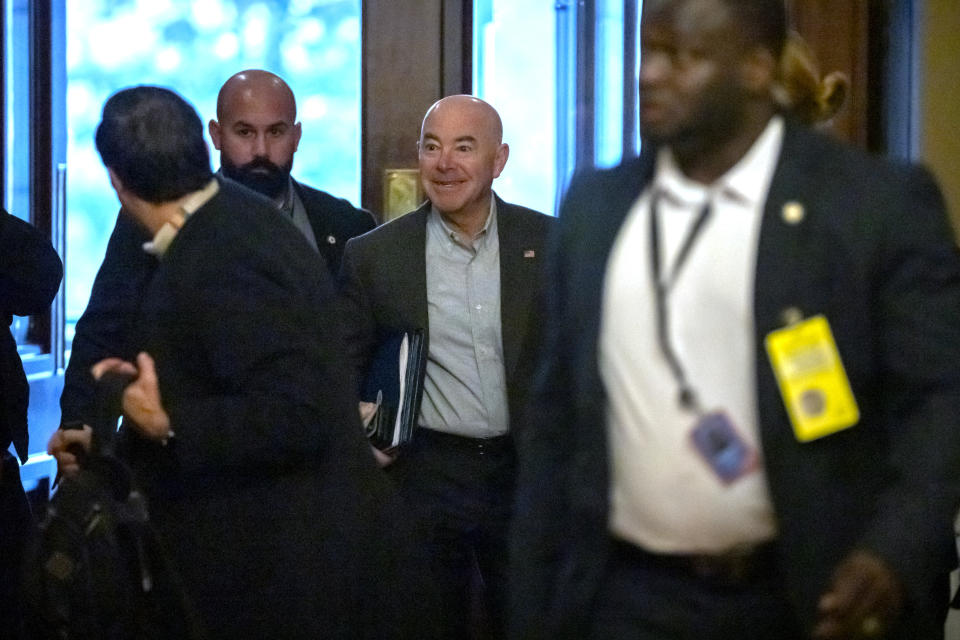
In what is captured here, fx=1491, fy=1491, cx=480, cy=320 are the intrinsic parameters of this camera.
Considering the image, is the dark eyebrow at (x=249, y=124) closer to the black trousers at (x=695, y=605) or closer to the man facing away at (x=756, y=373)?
the man facing away at (x=756, y=373)

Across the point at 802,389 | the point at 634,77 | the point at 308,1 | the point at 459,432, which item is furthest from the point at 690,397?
the point at 308,1

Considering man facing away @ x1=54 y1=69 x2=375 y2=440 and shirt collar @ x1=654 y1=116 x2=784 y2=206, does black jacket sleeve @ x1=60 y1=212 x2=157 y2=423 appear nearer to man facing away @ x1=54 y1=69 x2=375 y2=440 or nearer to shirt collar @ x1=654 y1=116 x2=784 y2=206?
man facing away @ x1=54 y1=69 x2=375 y2=440

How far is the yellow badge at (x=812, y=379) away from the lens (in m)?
1.69

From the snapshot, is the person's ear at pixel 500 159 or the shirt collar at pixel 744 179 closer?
the shirt collar at pixel 744 179

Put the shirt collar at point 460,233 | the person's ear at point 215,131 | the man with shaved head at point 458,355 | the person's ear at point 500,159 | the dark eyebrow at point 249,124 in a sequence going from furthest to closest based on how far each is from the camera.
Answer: the person's ear at point 215,131 → the dark eyebrow at point 249,124 → the person's ear at point 500,159 → the shirt collar at point 460,233 → the man with shaved head at point 458,355

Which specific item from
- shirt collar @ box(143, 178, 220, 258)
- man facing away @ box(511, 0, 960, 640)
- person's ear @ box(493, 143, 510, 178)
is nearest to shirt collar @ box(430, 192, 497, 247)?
person's ear @ box(493, 143, 510, 178)

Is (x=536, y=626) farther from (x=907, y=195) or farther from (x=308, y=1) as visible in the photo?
(x=308, y=1)

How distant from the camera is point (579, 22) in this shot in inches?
187

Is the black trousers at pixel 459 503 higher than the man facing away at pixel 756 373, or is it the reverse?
the man facing away at pixel 756 373

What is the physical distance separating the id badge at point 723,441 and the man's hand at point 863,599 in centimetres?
16

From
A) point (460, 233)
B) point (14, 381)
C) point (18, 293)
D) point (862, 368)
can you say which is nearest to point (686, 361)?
point (862, 368)

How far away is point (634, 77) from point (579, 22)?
0.29 metres

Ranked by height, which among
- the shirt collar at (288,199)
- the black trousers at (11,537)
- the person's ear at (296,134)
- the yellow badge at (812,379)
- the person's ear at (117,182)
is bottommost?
the black trousers at (11,537)

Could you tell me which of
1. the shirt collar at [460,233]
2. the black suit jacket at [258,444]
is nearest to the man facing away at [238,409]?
the black suit jacket at [258,444]
